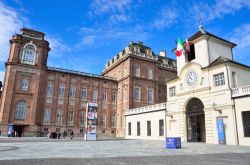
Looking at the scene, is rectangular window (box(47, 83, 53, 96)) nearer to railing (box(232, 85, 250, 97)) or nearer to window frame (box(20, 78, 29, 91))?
window frame (box(20, 78, 29, 91))

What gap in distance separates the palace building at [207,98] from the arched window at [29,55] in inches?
1065

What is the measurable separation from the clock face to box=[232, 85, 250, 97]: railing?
5.49 meters

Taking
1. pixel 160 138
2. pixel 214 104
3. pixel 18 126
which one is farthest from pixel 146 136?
pixel 18 126

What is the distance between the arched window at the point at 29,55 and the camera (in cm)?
4212

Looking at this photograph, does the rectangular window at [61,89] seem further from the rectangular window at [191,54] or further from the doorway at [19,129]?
the rectangular window at [191,54]

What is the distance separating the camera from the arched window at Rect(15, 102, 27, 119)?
39531 millimetres

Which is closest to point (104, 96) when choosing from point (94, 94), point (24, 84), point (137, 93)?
point (94, 94)

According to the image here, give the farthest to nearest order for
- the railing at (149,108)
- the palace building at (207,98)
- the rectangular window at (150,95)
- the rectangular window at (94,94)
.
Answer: the rectangular window at (150,95)
the rectangular window at (94,94)
the railing at (149,108)
the palace building at (207,98)

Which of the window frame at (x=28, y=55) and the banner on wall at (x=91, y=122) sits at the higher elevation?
the window frame at (x=28, y=55)

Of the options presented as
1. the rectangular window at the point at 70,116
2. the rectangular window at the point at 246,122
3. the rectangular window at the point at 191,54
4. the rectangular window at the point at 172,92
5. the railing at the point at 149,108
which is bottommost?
the rectangular window at the point at 246,122

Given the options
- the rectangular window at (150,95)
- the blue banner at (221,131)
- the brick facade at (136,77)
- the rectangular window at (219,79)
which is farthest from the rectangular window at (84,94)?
the blue banner at (221,131)

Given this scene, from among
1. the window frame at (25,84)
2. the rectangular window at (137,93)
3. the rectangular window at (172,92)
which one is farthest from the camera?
the rectangular window at (137,93)

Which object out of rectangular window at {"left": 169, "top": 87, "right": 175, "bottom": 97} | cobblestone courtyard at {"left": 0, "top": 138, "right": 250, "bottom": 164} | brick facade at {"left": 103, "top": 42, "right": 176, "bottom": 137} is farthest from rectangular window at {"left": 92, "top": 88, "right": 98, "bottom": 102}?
cobblestone courtyard at {"left": 0, "top": 138, "right": 250, "bottom": 164}

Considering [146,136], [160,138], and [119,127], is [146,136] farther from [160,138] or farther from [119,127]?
[119,127]
